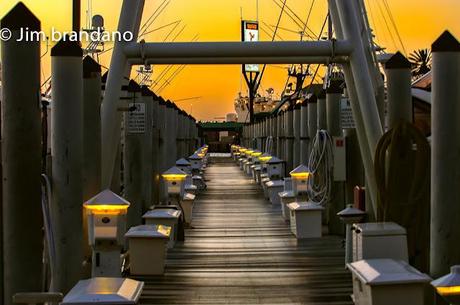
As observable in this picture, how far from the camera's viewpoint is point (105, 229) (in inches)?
264

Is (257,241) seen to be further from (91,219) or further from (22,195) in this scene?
(22,195)

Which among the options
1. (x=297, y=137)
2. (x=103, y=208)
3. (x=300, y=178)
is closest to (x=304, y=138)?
(x=297, y=137)

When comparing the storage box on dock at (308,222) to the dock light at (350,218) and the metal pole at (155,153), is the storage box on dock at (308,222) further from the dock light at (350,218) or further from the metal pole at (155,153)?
the metal pole at (155,153)

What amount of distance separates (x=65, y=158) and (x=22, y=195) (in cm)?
79

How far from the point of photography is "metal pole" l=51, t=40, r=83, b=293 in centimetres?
628

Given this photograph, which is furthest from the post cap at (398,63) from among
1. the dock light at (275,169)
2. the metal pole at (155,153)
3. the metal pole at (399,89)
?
the dock light at (275,169)

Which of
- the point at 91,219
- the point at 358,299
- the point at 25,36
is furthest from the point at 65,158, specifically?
the point at 358,299

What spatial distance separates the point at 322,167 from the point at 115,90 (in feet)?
13.3

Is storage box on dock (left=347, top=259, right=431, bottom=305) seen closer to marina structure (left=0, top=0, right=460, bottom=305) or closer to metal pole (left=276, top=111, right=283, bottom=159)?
marina structure (left=0, top=0, right=460, bottom=305)

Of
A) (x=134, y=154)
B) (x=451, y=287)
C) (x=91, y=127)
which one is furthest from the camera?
(x=134, y=154)

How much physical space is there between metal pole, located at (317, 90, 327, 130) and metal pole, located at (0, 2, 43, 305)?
7868 millimetres

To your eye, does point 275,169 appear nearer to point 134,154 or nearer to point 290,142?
point 290,142

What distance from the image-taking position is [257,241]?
1120 cm

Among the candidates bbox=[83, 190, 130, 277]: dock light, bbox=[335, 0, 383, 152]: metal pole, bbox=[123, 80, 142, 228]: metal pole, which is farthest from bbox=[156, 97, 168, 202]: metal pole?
bbox=[83, 190, 130, 277]: dock light
